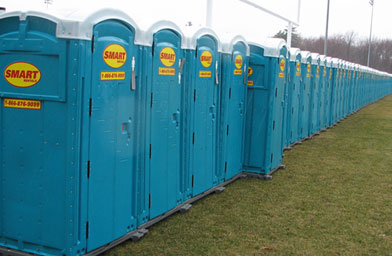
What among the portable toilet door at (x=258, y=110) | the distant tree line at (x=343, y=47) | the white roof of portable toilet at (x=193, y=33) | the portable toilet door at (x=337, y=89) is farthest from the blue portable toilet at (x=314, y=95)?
the distant tree line at (x=343, y=47)

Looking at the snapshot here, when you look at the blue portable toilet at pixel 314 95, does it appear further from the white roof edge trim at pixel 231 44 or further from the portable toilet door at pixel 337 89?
the white roof edge trim at pixel 231 44

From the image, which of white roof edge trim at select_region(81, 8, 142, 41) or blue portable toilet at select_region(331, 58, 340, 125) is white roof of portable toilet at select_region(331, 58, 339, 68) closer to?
blue portable toilet at select_region(331, 58, 340, 125)

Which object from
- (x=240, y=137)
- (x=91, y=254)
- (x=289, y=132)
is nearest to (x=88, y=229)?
(x=91, y=254)

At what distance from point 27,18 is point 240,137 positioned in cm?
489

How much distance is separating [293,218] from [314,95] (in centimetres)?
803

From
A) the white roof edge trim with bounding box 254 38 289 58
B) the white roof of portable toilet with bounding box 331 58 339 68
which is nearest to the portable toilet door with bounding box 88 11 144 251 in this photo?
the white roof edge trim with bounding box 254 38 289 58

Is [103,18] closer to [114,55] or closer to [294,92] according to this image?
[114,55]

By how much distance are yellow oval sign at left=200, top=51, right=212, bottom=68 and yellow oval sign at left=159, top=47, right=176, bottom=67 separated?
83 centimetres

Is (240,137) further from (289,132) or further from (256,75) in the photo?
(289,132)

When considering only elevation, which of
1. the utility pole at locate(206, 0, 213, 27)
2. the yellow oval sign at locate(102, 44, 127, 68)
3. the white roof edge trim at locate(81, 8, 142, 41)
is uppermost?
the utility pole at locate(206, 0, 213, 27)

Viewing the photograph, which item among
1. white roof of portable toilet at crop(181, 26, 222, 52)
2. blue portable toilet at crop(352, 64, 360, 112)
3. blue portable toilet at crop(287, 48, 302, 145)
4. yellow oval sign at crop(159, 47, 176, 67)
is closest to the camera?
yellow oval sign at crop(159, 47, 176, 67)

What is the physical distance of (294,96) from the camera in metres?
11.7

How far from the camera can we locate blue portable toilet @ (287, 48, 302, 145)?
11.2m

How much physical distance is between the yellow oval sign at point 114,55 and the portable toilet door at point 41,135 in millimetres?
434
